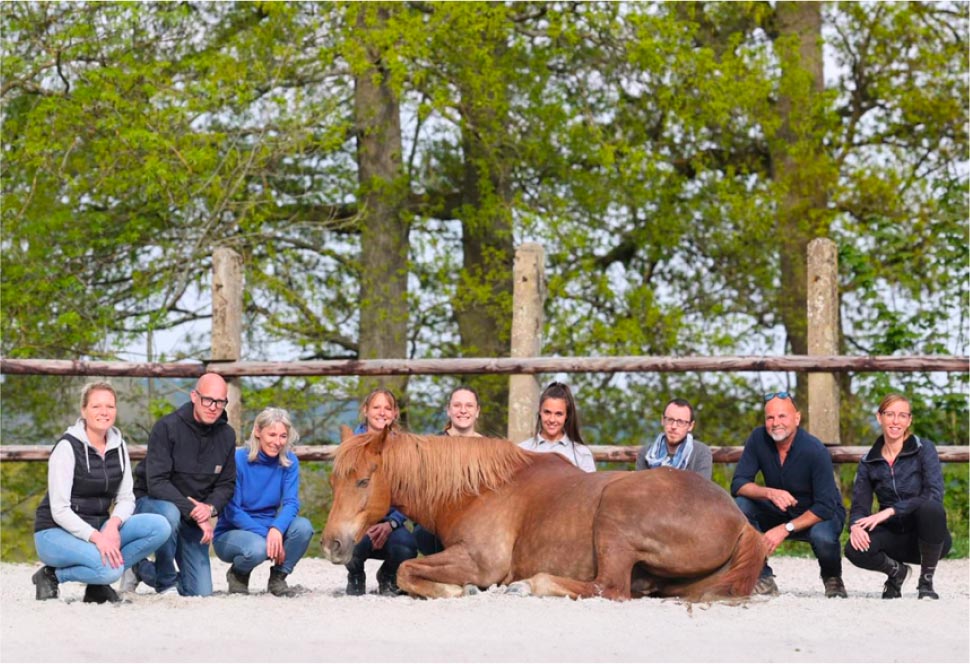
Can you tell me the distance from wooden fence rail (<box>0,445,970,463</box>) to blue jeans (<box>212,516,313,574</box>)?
202cm

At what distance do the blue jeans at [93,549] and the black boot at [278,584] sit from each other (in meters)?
0.60

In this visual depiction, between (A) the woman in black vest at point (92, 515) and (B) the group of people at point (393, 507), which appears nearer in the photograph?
(A) the woman in black vest at point (92, 515)

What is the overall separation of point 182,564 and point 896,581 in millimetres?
3345

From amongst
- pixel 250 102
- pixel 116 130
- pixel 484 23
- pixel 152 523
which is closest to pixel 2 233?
pixel 116 130

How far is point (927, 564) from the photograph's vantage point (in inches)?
235

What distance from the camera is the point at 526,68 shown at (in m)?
13.4

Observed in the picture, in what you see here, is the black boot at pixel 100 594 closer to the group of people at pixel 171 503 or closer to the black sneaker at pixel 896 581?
the group of people at pixel 171 503

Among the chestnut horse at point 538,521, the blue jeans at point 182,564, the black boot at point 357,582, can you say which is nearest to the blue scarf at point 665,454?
the chestnut horse at point 538,521

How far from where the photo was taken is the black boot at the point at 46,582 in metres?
5.69

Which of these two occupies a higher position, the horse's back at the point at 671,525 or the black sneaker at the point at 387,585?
the horse's back at the point at 671,525

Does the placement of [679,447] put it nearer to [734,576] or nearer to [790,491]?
[790,491]

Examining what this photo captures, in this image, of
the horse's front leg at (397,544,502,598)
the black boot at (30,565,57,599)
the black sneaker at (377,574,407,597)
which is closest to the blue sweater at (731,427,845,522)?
the horse's front leg at (397,544,502,598)

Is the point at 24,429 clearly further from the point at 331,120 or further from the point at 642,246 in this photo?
the point at 642,246

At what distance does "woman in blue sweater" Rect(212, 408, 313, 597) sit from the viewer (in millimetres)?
5996
